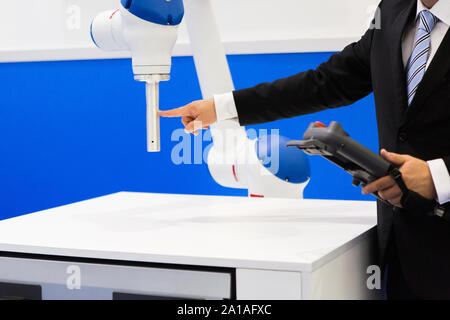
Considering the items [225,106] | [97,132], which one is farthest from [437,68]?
[97,132]

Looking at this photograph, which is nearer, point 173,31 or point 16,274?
Answer: point 16,274

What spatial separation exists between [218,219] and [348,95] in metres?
0.37

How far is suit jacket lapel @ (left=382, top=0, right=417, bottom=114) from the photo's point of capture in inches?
45.2

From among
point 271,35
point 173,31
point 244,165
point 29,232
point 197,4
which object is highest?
point 271,35

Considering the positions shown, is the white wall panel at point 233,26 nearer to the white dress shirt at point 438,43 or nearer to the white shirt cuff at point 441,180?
the white dress shirt at point 438,43

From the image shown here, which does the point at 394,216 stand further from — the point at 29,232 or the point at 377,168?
the point at 29,232

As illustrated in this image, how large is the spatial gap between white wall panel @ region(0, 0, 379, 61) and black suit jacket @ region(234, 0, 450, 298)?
1.08 m

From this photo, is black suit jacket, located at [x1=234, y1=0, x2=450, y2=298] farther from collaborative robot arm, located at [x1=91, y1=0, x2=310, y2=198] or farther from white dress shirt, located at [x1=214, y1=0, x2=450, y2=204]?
collaborative robot arm, located at [x1=91, y1=0, x2=310, y2=198]

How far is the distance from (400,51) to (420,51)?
44 millimetres

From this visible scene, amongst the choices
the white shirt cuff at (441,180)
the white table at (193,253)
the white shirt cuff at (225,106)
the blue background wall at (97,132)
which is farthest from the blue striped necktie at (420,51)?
the blue background wall at (97,132)

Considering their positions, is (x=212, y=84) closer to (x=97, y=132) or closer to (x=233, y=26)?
(x=233, y=26)

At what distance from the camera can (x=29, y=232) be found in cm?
122

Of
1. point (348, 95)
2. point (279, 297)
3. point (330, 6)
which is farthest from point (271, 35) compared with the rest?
point (279, 297)

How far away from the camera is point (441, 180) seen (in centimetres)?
105
